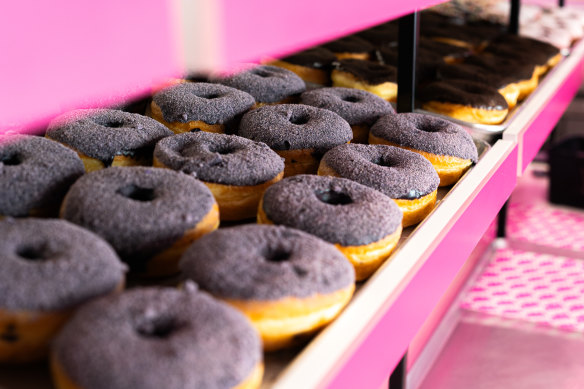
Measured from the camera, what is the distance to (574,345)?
2.06 metres

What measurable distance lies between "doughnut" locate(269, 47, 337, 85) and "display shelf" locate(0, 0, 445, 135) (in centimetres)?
126

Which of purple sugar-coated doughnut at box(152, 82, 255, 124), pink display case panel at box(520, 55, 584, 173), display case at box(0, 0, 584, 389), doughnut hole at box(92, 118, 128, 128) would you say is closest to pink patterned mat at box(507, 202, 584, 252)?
pink display case panel at box(520, 55, 584, 173)

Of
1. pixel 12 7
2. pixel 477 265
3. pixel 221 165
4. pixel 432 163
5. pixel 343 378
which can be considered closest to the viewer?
pixel 12 7

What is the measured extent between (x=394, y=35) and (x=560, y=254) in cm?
114

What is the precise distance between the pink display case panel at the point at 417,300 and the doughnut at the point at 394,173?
3.2 inches

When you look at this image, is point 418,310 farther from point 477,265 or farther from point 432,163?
point 477,265

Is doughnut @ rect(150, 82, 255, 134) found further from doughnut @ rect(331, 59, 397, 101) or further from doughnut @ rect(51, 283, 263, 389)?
doughnut @ rect(51, 283, 263, 389)

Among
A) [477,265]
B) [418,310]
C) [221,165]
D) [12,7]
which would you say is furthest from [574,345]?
[12,7]

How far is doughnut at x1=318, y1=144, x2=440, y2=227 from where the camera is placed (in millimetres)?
1203

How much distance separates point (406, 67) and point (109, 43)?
128cm

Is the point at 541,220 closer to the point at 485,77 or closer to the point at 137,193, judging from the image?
the point at 485,77

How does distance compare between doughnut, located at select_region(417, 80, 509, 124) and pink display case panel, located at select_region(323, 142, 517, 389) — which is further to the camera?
doughnut, located at select_region(417, 80, 509, 124)

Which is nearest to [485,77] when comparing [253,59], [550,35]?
[550,35]

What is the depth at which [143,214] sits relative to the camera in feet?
3.03
